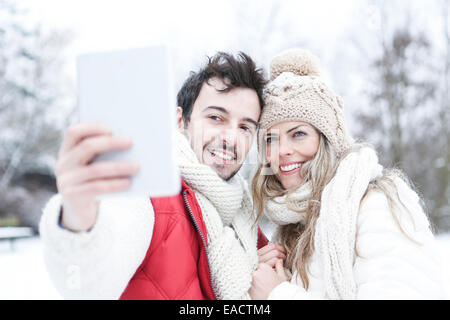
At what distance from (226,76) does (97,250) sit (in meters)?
1.23

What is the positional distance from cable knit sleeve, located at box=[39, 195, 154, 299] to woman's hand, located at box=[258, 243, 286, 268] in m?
0.78

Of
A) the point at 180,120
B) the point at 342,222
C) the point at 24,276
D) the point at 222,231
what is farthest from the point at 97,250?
the point at 24,276

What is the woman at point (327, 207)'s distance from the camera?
1464 mm

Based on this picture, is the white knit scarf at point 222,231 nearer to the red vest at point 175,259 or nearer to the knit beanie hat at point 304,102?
the red vest at point 175,259

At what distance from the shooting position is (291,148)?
2082 mm

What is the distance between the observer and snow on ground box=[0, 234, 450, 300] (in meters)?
4.90

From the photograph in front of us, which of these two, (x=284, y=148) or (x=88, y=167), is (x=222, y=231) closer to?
(x=284, y=148)

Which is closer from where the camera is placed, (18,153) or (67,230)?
(67,230)

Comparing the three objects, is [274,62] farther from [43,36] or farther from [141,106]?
[43,36]

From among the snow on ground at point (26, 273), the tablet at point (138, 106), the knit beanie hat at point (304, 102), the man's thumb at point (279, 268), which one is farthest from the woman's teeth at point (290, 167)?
the snow on ground at point (26, 273)

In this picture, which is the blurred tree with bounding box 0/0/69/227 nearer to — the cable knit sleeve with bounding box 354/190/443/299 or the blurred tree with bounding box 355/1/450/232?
the blurred tree with bounding box 355/1/450/232
